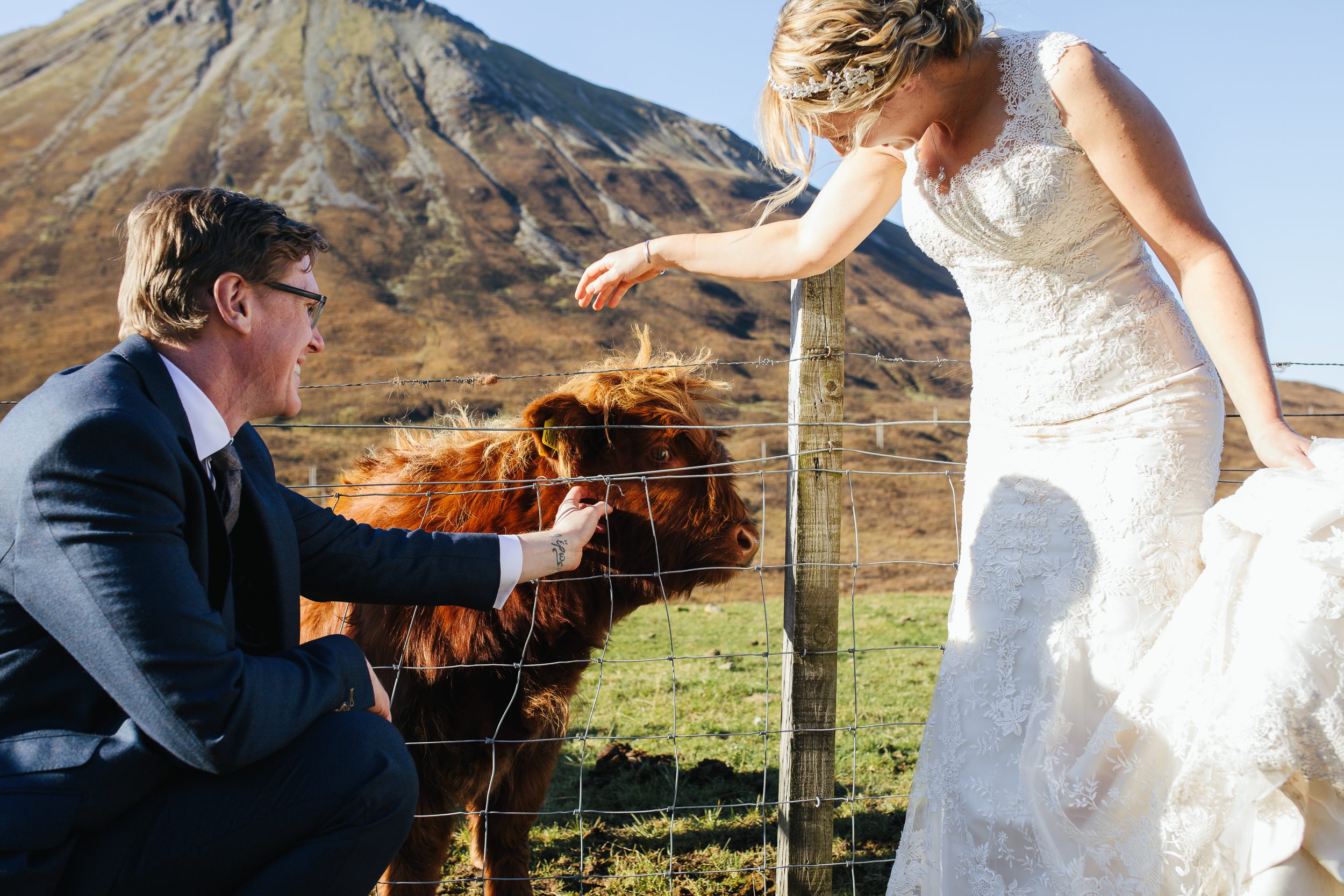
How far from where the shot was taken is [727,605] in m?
12.8

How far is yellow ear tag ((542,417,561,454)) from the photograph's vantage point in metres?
3.35

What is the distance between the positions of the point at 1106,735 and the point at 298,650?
195 cm

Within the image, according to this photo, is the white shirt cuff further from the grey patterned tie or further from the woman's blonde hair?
the woman's blonde hair

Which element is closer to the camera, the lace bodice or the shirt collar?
the shirt collar

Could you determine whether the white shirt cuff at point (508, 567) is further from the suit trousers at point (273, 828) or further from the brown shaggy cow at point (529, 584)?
the suit trousers at point (273, 828)

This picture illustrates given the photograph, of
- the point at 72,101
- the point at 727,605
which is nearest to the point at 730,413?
the point at 727,605

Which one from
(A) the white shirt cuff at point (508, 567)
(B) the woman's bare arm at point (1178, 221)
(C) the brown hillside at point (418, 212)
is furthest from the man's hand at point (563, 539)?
(C) the brown hillside at point (418, 212)

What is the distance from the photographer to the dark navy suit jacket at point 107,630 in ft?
5.41

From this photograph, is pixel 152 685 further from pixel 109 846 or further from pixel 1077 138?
pixel 1077 138

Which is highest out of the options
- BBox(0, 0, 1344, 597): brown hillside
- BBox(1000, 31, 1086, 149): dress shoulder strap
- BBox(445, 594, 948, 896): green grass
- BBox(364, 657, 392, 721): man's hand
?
BBox(0, 0, 1344, 597): brown hillside

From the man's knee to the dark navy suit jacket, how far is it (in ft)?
0.23

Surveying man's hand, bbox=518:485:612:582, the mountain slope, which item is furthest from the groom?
the mountain slope

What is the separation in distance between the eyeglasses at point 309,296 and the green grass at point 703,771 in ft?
4.55

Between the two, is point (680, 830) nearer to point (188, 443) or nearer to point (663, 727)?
point (663, 727)
